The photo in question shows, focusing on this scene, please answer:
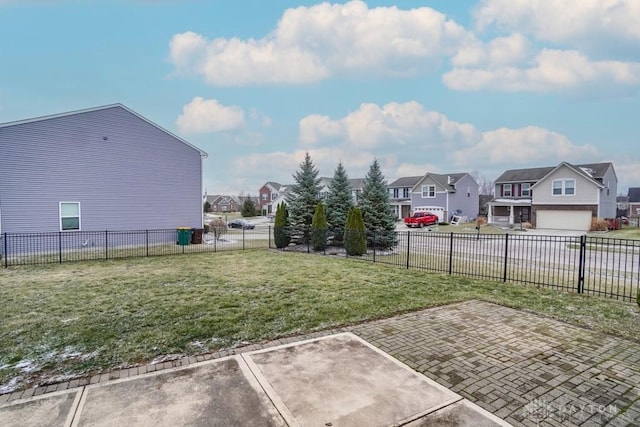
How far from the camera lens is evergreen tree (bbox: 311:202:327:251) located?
48.0ft

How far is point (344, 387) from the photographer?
3277mm

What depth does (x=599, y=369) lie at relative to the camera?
146 inches

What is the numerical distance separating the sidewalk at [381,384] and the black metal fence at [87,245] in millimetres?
10452

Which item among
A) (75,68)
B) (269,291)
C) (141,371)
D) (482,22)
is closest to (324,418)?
(141,371)

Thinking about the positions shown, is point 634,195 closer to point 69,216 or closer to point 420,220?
point 420,220

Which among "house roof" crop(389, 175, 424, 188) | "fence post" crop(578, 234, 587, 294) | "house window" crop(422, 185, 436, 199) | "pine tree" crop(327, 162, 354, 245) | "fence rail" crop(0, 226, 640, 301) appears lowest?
"fence rail" crop(0, 226, 640, 301)

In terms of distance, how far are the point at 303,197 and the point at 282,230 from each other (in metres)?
2.25

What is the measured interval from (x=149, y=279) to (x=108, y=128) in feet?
34.5

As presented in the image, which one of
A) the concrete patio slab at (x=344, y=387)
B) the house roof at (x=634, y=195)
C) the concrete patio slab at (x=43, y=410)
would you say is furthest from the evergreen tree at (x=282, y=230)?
the house roof at (x=634, y=195)

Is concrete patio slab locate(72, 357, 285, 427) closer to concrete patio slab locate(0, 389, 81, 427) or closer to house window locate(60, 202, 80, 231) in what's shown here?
concrete patio slab locate(0, 389, 81, 427)

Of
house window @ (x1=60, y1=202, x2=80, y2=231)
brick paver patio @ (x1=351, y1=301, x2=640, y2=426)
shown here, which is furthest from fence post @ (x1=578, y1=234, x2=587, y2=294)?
house window @ (x1=60, y1=202, x2=80, y2=231)

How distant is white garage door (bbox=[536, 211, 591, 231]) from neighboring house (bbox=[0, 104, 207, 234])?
29.4m

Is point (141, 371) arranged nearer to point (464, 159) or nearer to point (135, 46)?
point (135, 46)

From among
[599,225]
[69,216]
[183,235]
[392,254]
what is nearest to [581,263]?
[392,254]
